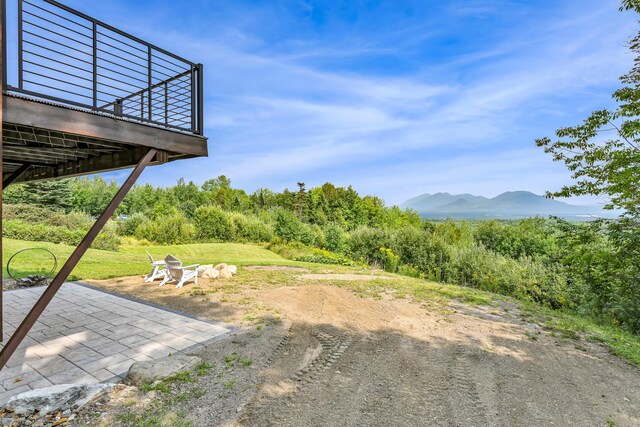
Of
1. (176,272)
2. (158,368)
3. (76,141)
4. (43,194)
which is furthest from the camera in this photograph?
(43,194)

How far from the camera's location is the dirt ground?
109 inches

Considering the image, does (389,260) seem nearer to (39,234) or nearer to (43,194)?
(39,234)

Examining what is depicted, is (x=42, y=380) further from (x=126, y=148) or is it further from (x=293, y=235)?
(x=293, y=235)

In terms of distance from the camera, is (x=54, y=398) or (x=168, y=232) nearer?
(x=54, y=398)

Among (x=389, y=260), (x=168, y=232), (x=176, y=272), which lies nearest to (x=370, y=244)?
(x=389, y=260)

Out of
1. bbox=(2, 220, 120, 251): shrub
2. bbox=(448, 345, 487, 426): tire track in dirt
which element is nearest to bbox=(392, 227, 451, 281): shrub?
bbox=(448, 345, 487, 426): tire track in dirt

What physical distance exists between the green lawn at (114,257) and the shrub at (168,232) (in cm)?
153

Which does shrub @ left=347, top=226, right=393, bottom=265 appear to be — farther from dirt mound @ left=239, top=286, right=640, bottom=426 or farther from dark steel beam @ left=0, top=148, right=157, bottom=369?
dark steel beam @ left=0, top=148, right=157, bottom=369

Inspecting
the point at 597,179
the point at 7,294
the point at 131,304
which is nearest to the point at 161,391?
the point at 131,304

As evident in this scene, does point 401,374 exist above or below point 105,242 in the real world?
below

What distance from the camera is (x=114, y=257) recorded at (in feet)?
40.4

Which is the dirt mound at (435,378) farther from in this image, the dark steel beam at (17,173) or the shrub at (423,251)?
the shrub at (423,251)

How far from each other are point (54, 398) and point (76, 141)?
272 centimetres

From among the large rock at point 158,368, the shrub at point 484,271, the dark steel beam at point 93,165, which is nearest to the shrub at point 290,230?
the shrub at point 484,271
